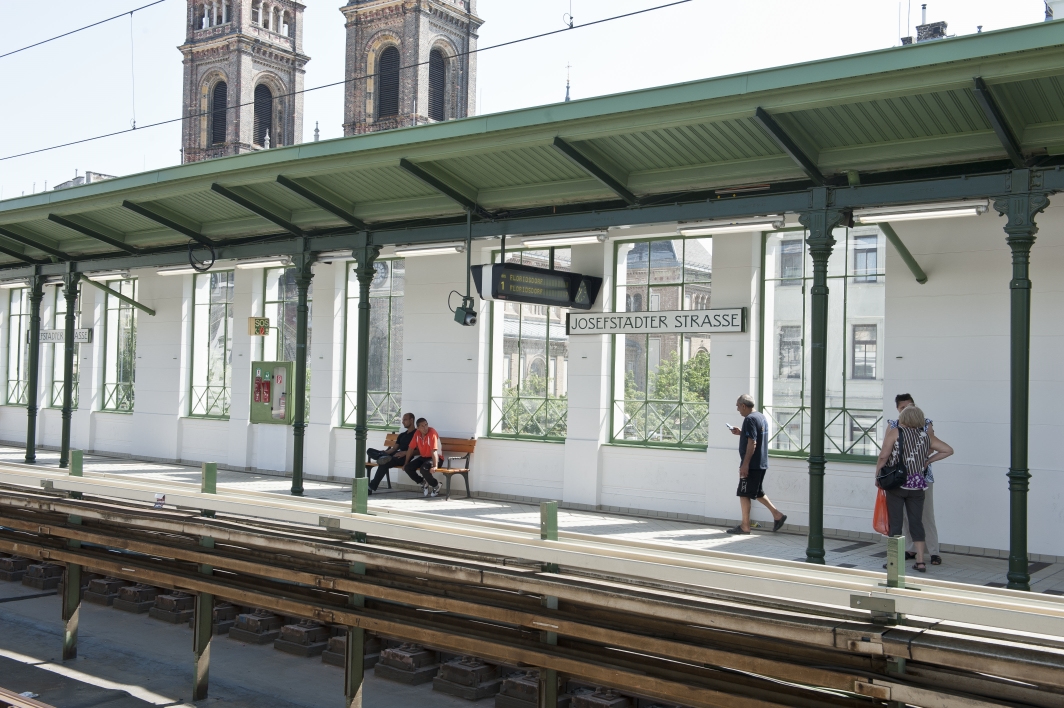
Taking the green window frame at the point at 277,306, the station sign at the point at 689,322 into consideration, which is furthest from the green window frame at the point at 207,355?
the station sign at the point at 689,322

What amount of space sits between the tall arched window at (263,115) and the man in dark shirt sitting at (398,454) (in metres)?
45.1

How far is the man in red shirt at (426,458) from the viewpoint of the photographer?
14.4m

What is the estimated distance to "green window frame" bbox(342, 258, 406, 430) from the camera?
16.9m

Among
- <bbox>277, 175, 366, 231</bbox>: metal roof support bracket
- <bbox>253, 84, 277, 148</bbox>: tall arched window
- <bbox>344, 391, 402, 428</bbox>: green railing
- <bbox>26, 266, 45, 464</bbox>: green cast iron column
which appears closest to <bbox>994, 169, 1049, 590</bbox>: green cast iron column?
<bbox>277, 175, 366, 231</bbox>: metal roof support bracket

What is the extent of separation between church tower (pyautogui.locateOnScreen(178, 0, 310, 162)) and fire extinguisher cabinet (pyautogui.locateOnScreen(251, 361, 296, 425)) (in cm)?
3994

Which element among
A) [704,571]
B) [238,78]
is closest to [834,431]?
[704,571]

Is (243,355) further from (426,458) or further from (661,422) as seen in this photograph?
(661,422)

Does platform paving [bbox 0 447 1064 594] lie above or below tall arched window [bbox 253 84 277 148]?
below

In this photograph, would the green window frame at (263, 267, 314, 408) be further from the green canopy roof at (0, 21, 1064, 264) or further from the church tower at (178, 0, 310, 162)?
the church tower at (178, 0, 310, 162)

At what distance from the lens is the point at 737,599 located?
13.9 ft

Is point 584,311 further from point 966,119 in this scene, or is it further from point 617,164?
point 966,119

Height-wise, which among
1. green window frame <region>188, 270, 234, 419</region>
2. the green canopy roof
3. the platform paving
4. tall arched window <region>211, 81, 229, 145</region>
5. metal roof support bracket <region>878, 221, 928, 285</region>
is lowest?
the platform paving

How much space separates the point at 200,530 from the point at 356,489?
1.18 m

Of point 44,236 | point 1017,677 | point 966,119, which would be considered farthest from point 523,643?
point 44,236
